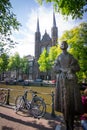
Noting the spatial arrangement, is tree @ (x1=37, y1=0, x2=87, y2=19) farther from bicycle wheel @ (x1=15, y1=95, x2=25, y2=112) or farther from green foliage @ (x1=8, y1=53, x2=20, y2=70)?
green foliage @ (x1=8, y1=53, x2=20, y2=70)

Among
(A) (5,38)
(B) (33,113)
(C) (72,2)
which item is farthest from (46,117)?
(A) (5,38)

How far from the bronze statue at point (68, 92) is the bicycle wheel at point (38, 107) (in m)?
3.54

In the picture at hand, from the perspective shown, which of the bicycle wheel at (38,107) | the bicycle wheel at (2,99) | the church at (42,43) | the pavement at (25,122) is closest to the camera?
the pavement at (25,122)

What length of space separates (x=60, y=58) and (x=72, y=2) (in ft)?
11.7

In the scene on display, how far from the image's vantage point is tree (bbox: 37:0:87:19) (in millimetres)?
8180

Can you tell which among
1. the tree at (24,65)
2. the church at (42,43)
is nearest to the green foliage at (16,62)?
the tree at (24,65)

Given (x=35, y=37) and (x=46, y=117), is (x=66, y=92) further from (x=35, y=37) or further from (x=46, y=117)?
(x=35, y=37)

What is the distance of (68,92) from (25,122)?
3.36 m

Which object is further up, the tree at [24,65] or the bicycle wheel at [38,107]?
the tree at [24,65]

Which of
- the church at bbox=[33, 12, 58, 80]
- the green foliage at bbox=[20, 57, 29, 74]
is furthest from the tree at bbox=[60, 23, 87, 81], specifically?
the church at bbox=[33, 12, 58, 80]

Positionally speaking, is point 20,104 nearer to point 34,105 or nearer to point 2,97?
point 34,105

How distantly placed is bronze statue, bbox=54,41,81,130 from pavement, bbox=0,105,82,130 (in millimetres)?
1424

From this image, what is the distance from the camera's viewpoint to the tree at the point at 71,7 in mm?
8180

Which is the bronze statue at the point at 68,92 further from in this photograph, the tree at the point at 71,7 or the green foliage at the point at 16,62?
the green foliage at the point at 16,62
